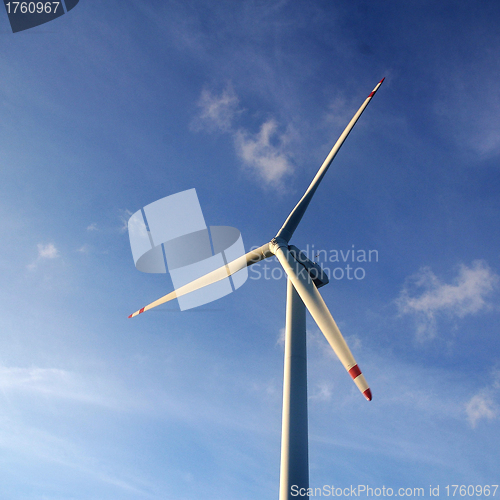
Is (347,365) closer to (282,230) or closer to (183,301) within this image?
(282,230)

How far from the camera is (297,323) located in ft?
67.5

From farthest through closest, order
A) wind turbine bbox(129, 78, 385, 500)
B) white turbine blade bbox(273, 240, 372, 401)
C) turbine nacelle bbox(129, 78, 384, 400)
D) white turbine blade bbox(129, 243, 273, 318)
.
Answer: white turbine blade bbox(129, 243, 273, 318), turbine nacelle bbox(129, 78, 384, 400), wind turbine bbox(129, 78, 385, 500), white turbine blade bbox(273, 240, 372, 401)

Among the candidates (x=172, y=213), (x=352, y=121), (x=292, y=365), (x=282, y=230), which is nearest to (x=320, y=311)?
(x=292, y=365)

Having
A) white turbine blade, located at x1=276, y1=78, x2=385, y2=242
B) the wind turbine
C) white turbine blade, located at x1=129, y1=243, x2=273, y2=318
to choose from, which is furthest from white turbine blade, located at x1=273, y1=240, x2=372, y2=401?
white turbine blade, located at x1=276, y1=78, x2=385, y2=242

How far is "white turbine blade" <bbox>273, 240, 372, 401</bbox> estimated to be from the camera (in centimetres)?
1480

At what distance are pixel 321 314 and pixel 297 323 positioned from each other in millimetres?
2844

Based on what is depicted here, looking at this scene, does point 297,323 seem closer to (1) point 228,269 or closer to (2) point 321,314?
(2) point 321,314

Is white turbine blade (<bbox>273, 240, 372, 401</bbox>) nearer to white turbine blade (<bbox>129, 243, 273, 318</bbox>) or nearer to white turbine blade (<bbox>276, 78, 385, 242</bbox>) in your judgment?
white turbine blade (<bbox>129, 243, 273, 318</bbox>)

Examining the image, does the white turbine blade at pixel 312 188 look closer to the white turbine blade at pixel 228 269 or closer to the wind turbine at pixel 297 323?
the wind turbine at pixel 297 323

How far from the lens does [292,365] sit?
18.6m

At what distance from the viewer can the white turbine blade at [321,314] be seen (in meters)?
14.8

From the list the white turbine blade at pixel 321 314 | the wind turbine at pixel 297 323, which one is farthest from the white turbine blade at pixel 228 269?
the white turbine blade at pixel 321 314

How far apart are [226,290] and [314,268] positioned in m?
8.20

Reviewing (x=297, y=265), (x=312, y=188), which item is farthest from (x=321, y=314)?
(x=312, y=188)
